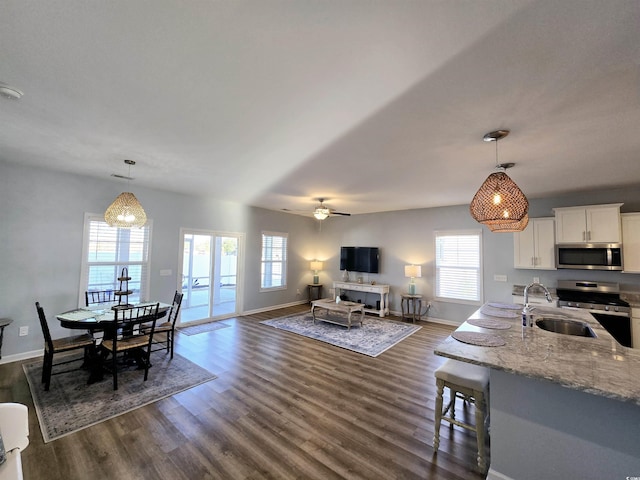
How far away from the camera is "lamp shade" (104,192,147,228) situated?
360 cm

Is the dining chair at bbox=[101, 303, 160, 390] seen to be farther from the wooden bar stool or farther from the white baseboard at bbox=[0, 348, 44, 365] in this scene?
the wooden bar stool

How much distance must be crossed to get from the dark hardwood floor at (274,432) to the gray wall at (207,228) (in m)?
1.27

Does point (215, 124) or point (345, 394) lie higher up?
point (215, 124)

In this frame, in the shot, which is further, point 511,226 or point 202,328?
point 202,328

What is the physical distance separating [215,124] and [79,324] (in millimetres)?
2749

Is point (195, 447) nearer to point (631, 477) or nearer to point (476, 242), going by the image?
point (631, 477)

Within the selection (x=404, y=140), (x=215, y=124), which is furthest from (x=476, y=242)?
(x=215, y=124)

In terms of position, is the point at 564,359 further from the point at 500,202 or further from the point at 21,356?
the point at 21,356

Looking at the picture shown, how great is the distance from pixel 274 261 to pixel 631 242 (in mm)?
6956

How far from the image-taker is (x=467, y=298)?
586 centimetres

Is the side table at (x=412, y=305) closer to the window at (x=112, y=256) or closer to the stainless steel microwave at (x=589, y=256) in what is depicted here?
the stainless steel microwave at (x=589, y=256)

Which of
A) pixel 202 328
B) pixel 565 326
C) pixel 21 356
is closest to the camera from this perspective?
pixel 565 326

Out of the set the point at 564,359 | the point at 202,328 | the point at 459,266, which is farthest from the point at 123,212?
the point at 459,266

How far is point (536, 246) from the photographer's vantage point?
4773 millimetres
